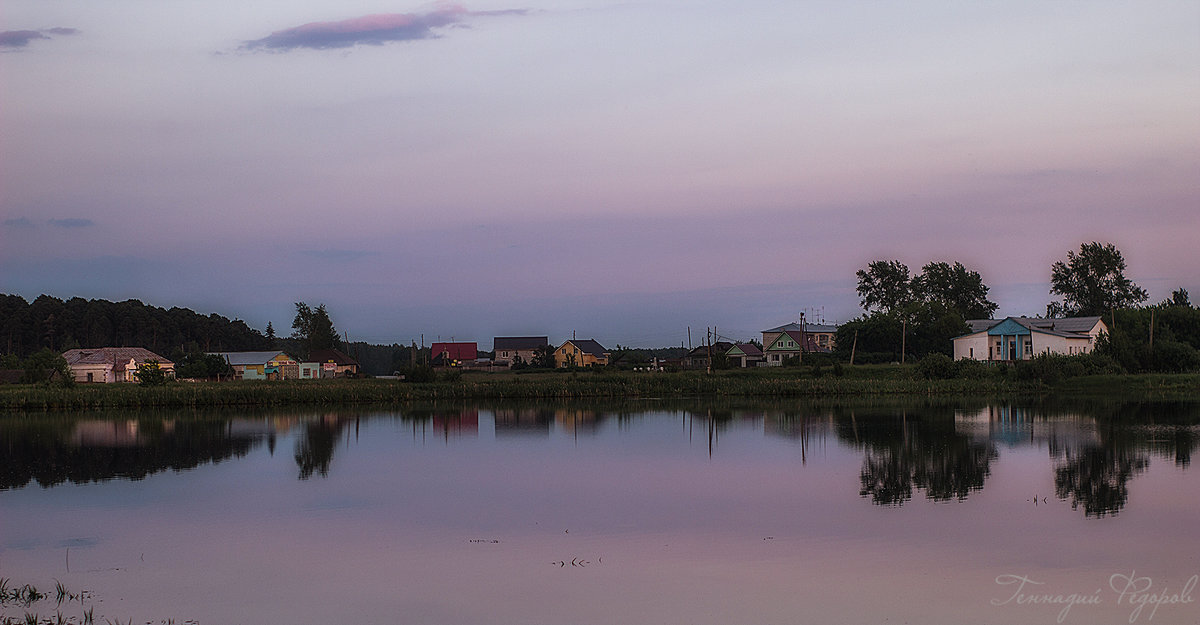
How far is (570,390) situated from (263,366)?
35247mm

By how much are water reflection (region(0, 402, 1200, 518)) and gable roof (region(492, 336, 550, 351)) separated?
5066 centimetres

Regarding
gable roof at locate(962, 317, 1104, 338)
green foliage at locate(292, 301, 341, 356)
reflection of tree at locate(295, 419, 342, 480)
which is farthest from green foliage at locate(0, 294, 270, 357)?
gable roof at locate(962, 317, 1104, 338)

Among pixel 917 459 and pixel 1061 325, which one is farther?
pixel 1061 325

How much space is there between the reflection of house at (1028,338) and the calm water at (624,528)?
3158 centimetres

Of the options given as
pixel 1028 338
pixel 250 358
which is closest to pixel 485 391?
pixel 1028 338

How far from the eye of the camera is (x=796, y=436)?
3038 cm

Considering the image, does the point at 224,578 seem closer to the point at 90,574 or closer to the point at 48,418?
the point at 90,574

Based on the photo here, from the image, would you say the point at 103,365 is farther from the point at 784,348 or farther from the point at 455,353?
the point at 784,348

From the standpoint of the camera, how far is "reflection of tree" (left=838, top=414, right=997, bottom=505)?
61.7 feet

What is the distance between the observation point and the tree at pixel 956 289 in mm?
88625

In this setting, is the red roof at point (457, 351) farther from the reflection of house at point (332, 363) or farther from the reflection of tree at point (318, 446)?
the reflection of tree at point (318, 446)

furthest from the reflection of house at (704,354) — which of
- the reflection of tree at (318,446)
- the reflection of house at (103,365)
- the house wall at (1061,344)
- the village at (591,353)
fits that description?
the reflection of tree at (318,446)

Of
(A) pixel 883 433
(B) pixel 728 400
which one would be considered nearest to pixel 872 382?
(B) pixel 728 400

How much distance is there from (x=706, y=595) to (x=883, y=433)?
19825 mm
